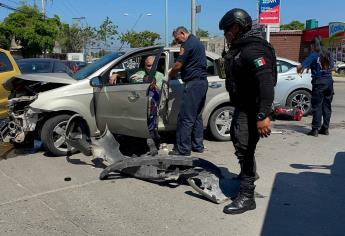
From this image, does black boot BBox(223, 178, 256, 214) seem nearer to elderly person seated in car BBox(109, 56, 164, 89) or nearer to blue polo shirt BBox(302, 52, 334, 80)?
elderly person seated in car BBox(109, 56, 164, 89)

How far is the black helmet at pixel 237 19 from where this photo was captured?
439 centimetres

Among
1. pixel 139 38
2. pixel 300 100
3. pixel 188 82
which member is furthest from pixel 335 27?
pixel 188 82

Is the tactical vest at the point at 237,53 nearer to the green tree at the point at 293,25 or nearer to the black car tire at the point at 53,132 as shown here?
the black car tire at the point at 53,132

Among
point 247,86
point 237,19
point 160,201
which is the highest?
point 237,19

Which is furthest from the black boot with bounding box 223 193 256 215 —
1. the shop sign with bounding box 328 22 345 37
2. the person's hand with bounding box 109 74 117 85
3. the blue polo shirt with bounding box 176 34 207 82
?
the shop sign with bounding box 328 22 345 37

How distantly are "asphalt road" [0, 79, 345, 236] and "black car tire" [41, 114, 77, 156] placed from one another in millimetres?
144

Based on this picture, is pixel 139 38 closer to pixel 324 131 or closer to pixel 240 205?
pixel 324 131

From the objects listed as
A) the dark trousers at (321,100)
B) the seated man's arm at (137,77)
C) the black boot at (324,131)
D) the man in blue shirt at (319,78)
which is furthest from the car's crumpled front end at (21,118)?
the black boot at (324,131)

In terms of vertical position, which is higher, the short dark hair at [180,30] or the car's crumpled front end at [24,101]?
the short dark hair at [180,30]

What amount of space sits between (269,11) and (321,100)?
682cm

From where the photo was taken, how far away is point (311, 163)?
654 cm

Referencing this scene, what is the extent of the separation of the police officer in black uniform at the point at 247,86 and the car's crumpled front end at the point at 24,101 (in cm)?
329

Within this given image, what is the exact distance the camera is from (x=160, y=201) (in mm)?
4973

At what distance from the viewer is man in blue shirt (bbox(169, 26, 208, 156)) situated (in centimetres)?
646
